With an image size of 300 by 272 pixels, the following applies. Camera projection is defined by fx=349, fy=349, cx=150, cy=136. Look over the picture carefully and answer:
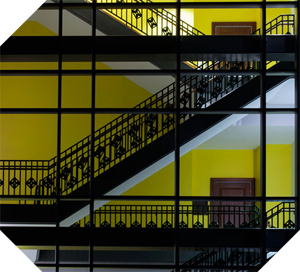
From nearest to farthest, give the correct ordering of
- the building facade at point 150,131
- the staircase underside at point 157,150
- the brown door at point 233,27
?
the building facade at point 150,131 < the staircase underside at point 157,150 < the brown door at point 233,27

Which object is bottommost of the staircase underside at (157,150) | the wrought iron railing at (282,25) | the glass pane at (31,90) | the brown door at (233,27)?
the staircase underside at (157,150)

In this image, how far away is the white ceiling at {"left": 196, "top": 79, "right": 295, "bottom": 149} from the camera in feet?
25.0

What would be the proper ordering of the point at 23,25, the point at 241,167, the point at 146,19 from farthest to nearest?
1. the point at 241,167
2. the point at 23,25
3. the point at 146,19

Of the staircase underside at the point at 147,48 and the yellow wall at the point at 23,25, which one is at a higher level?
the yellow wall at the point at 23,25

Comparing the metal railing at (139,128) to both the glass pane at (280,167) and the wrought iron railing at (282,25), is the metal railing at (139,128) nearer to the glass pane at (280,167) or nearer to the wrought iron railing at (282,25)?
the wrought iron railing at (282,25)

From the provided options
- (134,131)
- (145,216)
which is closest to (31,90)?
(134,131)

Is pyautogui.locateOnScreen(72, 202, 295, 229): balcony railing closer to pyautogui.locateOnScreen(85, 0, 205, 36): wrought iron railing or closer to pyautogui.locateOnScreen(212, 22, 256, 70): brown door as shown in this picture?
pyautogui.locateOnScreen(85, 0, 205, 36): wrought iron railing

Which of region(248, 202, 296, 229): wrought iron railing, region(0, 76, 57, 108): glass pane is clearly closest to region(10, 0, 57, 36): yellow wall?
region(0, 76, 57, 108): glass pane

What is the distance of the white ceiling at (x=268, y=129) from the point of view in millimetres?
7627

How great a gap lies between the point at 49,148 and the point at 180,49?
7.35 meters

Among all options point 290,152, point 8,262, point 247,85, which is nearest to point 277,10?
point 290,152

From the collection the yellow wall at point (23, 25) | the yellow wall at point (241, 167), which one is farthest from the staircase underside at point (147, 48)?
the yellow wall at point (241, 167)

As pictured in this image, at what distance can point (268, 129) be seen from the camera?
8.85m

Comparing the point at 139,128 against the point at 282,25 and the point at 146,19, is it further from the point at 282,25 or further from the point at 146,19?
the point at 282,25
